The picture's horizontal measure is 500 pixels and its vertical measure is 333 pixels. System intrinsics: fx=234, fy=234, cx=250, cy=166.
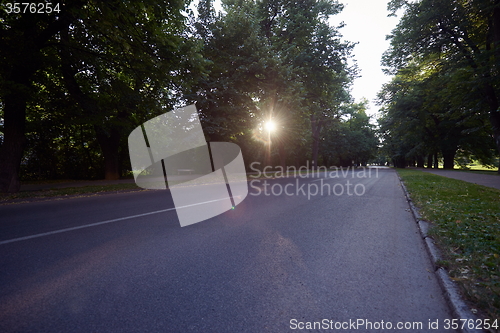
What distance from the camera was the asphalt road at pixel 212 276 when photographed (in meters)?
1.96

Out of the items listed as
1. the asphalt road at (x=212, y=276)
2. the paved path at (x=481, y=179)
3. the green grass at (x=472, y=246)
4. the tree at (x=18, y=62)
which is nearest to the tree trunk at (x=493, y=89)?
the paved path at (x=481, y=179)

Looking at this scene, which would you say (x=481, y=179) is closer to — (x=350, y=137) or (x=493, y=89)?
(x=493, y=89)

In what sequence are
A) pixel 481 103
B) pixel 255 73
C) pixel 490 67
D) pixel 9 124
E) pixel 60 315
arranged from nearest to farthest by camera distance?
pixel 60 315
pixel 9 124
pixel 490 67
pixel 481 103
pixel 255 73

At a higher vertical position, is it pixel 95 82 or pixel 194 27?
pixel 194 27

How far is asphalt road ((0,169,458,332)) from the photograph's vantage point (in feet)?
6.43

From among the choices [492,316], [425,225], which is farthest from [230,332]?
[425,225]

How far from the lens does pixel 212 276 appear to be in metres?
2.66

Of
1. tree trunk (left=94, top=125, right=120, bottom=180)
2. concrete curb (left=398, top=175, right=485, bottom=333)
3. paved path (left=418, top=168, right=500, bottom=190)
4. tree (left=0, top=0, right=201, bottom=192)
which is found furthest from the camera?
tree trunk (left=94, top=125, right=120, bottom=180)

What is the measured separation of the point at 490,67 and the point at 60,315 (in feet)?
59.0

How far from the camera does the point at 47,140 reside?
16875mm

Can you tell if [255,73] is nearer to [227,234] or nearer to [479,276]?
[227,234]

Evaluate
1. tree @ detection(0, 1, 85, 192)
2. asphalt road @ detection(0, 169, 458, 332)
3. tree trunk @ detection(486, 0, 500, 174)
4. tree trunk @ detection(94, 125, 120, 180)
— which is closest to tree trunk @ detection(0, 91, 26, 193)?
tree @ detection(0, 1, 85, 192)

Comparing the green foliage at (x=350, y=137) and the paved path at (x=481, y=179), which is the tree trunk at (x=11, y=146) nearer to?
the paved path at (x=481, y=179)

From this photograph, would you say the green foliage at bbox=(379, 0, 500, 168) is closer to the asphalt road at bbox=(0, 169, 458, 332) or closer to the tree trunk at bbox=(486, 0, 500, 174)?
the tree trunk at bbox=(486, 0, 500, 174)
